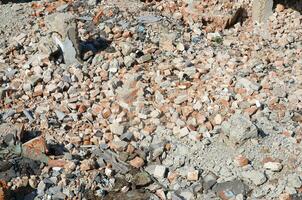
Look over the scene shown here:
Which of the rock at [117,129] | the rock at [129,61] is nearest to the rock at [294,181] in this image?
the rock at [117,129]

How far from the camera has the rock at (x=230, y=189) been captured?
523cm

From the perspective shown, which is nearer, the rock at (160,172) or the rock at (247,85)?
the rock at (160,172)

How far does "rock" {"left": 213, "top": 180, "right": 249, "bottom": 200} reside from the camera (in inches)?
206

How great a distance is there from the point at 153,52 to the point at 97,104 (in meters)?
1.29

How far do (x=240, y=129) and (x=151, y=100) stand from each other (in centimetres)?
130

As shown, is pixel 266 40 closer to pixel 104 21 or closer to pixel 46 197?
pixel 104 21

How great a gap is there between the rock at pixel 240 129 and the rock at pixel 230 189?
522 mm

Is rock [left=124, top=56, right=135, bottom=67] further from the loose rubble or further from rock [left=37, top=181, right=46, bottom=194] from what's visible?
rock [left=37, top=181, right=46, bottom=194]

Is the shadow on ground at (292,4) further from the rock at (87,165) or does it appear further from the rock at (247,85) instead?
the rock at (87,165)

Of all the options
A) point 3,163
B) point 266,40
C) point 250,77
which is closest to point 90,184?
point 3,163

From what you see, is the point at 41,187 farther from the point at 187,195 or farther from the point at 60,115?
the point at 187,195

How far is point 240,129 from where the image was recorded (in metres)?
5.56

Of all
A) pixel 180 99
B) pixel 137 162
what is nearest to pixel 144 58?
pixel 180 99

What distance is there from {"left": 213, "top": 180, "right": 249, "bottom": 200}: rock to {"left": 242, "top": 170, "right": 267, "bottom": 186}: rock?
101 mm
